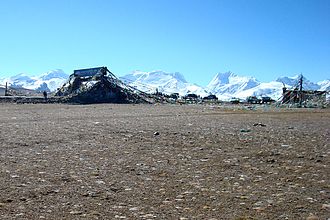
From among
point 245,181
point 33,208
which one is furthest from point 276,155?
point 33,208

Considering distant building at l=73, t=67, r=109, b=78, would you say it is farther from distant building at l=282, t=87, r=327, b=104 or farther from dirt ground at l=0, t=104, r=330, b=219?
dirt ground at l=0, t=104, r=330, b=219

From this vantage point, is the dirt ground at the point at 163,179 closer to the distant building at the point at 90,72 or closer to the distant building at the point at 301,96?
the distant building at the point at 90,72

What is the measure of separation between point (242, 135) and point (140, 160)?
495 cm

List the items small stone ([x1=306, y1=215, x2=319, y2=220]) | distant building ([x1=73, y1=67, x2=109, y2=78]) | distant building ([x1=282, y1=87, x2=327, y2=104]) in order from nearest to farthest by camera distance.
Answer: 1. small stone ([x1=306, y1=215, x2=319, y2=220])
2. distant building ([x1=73, y1=67, x2=109, y2=78])
3. distant building ([x1=282, y1=87, x2=327, y2=104])

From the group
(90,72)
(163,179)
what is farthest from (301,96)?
(163,179)

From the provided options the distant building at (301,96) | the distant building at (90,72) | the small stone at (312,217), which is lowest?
the small stone at (312,217)

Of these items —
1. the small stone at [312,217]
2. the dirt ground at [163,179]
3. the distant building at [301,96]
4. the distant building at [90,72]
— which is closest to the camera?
the small stone at [312,217]

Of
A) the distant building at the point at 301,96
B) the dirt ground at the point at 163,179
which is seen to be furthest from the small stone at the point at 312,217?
the distant building at the point at 301,96

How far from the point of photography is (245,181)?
589 centimetres

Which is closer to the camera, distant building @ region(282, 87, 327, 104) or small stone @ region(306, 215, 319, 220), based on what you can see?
small stone @ region(306, 215, 319, 220)

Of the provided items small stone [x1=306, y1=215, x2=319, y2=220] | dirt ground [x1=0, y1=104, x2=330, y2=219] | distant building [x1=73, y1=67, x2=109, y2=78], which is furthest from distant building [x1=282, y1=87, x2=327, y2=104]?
small stone [x1=306, y1=215, x2=319, y2=220]

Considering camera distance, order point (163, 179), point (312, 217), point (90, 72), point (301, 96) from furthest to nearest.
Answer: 1. point (90, 72)
2. point (301, 96)
3. point (163, 179)
4. point (312, 217)

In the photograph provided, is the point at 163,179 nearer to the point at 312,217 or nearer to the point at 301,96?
the point at 312,217

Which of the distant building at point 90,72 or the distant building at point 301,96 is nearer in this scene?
the distant building at point 90,72
